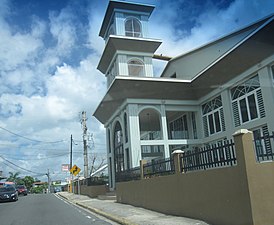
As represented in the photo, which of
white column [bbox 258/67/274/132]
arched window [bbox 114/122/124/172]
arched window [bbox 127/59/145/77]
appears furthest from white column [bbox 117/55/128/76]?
white column [bbox 258/67/274/132]

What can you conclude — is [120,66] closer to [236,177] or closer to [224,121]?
[224,121]

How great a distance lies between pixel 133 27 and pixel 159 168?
16.2m

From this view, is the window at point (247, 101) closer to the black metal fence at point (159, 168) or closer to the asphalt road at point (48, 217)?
the black metal fence at point (159, 168)

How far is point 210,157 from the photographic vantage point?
9672 mm

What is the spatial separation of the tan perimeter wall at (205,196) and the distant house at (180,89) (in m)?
8.09

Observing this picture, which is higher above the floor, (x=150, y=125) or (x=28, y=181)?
(x=150, y=125)

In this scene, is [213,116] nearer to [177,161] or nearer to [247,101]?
[247,101]

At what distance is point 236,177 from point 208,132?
1622cm

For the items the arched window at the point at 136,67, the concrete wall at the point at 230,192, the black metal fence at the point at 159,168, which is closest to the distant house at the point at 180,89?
the arched window at the point at 136,67

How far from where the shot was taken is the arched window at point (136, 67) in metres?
26.2

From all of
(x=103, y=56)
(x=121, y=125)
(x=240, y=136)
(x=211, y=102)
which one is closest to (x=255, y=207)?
(x=240, y=136)

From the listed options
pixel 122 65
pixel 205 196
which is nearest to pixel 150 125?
pixel 122 65

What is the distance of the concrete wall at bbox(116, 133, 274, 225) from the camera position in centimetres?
749

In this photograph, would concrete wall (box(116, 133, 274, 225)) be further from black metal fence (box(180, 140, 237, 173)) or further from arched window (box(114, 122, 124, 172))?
arched window (box(114, 122, 124, 172))
